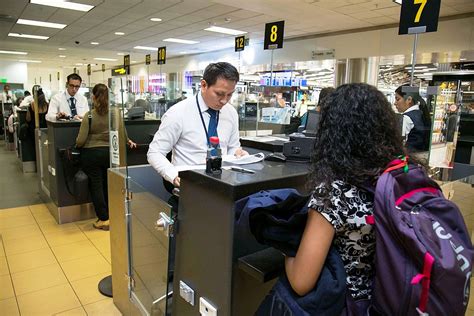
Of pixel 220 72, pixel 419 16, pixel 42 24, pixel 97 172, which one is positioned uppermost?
pixel 42 24

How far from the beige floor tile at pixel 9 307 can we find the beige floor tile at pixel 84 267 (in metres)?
0.44

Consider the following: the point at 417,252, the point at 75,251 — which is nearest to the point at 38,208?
the point at 75,251

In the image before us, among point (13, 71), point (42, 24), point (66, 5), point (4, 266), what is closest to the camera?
point (4, 266)

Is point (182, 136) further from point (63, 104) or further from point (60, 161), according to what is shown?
point (63, 104)

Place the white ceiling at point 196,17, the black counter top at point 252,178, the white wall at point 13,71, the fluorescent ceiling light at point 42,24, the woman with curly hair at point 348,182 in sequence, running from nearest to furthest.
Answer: the woman with curly hair at point 348,182 < the black counter top at point 252,178 < the white ceiling at point 196,17 < the fluorescent ceiling light at point 42,24 < the white wall at point 13,71

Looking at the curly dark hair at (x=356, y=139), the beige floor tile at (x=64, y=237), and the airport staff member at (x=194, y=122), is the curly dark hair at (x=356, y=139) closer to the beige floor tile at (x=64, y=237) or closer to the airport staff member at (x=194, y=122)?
the airport staff member at (x=194, y=122)

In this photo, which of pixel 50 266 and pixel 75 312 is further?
pixel 50 266

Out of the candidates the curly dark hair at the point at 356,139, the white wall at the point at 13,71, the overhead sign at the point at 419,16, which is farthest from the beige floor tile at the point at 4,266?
the white wall at the point at 13,71

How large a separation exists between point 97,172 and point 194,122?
89.8 inches

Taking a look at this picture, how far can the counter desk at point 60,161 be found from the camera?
13.3ft

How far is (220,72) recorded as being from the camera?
199cm

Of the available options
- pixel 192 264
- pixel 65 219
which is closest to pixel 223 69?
pixel 192 264

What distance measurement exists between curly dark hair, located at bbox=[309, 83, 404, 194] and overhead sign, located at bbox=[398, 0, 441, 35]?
2.12 metres

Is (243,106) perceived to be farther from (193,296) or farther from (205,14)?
(193,296)
